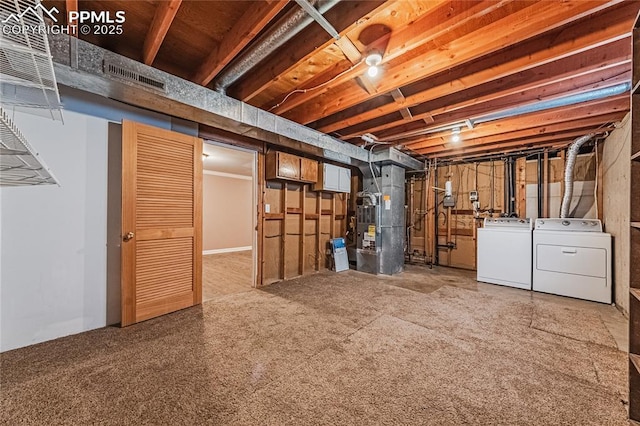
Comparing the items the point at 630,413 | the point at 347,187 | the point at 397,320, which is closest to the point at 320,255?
the point at 347,187

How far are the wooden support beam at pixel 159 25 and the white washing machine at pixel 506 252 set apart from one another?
4.86 m

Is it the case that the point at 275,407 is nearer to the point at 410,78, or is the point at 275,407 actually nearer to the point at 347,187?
the point at 410,78

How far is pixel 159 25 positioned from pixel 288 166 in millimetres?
2465

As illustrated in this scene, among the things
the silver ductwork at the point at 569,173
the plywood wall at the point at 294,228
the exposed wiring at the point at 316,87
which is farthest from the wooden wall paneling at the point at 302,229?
the silver ductwork at the point at 569,173

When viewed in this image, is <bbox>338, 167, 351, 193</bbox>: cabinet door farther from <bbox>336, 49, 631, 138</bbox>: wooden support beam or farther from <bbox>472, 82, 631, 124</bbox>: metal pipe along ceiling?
<bbox>472, 82, 631, 124</bbox>: metal pipe along ceiling

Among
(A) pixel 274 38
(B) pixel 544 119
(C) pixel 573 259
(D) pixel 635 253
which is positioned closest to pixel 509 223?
(C) pixel 573 259

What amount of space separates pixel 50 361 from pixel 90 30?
2.57 meters


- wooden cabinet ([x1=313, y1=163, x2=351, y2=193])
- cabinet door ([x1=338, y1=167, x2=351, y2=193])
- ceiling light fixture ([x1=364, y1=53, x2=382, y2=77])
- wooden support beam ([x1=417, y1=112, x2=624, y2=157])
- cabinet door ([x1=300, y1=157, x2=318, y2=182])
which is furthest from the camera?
cabinet door ([x1=338, y1=167, x2=351, y2=193])

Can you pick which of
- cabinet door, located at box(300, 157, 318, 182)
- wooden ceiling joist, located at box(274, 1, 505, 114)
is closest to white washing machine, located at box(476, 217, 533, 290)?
cabinet door, located at box(300, 157, 318, 182)

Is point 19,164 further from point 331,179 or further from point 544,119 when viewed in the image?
point 544,119

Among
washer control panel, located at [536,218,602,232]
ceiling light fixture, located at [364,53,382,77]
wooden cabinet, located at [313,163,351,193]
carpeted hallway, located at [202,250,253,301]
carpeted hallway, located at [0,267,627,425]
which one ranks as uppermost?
ceiling light fixture, located at [364,53,382,77]

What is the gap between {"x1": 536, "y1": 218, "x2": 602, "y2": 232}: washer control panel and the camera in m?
3.54

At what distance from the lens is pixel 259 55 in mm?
2025

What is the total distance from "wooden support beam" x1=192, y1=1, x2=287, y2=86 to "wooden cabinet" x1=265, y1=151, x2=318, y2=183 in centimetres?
162
